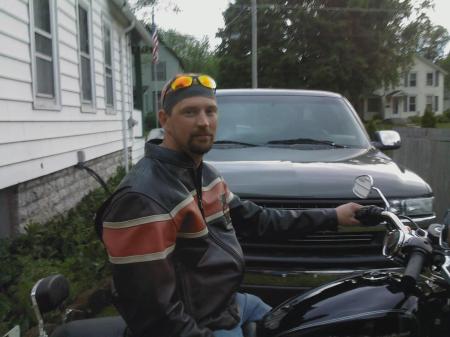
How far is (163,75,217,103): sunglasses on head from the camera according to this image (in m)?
2.08

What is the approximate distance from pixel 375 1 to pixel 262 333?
37.6 metres

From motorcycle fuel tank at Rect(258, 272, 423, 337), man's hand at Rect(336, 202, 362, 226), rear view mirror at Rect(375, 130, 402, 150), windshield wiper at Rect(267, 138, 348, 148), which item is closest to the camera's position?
motorcycle fuel tank at Rect(258, 272, 423, 337)

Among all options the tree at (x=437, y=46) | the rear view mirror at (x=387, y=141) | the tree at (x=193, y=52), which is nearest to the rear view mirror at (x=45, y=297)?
the rear view mirror at (x=387, y=141)

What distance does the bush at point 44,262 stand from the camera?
Answer: 371 cm

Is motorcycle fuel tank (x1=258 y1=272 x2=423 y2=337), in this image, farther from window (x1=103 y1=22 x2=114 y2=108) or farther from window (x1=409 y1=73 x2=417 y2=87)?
window (x1=409 y1=73 x2=417 y2=87)

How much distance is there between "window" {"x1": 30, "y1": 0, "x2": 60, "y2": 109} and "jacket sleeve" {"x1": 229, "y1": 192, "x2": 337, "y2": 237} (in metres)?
4.26

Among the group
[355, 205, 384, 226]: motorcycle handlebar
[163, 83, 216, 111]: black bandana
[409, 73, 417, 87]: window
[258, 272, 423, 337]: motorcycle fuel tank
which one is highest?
[409, 73, 417, 87]: window

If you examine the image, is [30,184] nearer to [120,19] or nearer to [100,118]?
[100,118]

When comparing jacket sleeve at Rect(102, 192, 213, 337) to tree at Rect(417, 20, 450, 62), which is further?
tree at Rect(417, 20, 450, 62)

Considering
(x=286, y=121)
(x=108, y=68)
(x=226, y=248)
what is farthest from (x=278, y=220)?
(x=108, y=68)

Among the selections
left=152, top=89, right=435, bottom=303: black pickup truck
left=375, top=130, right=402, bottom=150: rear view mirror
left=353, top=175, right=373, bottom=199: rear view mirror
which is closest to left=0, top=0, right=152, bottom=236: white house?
left=152, top=89, right=435, bottom=303: black pickup truck

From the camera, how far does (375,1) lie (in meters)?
36.6

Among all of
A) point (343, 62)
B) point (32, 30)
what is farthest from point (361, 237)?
point (343, 62)

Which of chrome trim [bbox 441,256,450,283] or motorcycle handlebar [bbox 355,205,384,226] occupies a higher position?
motorcycle handlebar [bbox 355,205,384,226]
